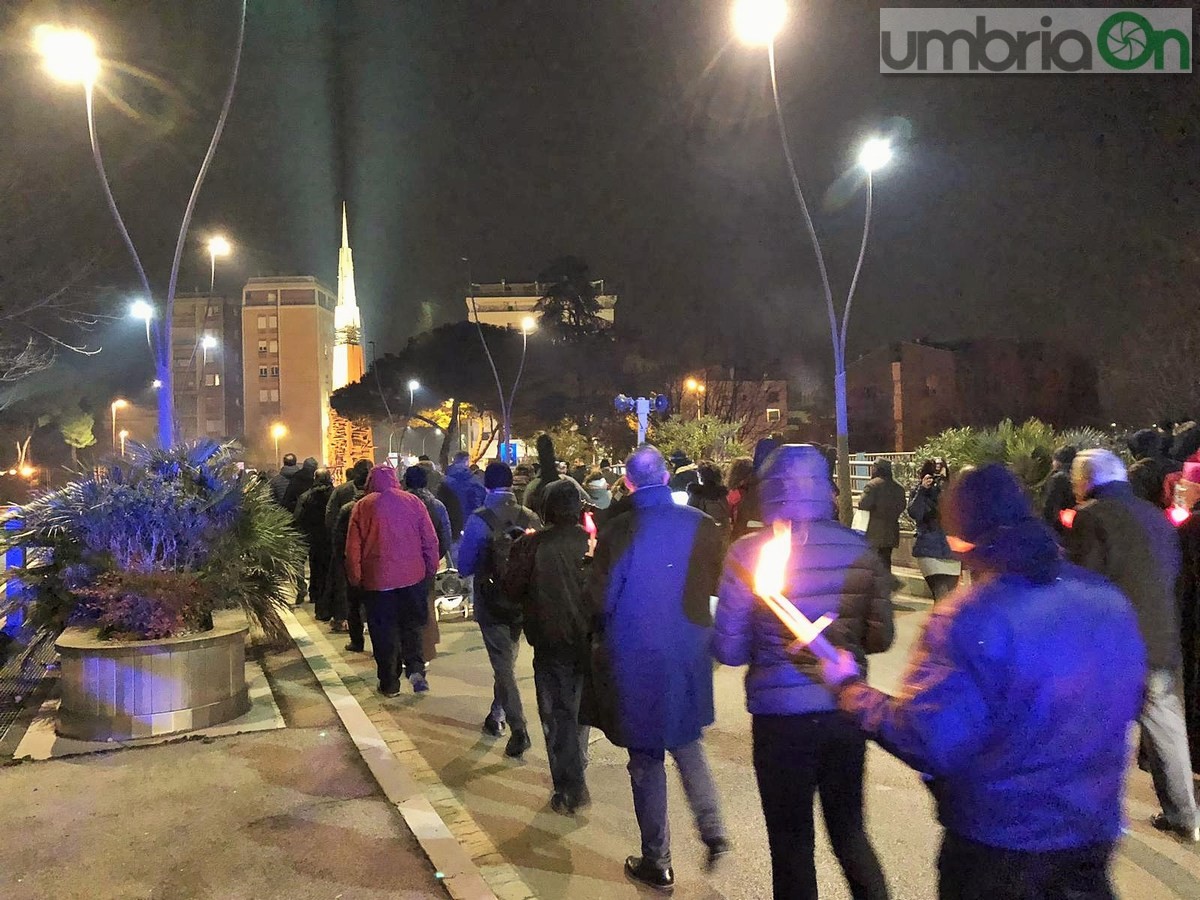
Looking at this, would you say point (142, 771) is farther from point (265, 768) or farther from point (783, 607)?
point (783, 607)

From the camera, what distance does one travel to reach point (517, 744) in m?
5.94

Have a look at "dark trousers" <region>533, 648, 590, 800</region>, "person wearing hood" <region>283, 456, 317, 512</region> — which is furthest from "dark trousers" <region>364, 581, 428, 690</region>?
"person wearing hood" <region>283, 456, 317, 512</region>

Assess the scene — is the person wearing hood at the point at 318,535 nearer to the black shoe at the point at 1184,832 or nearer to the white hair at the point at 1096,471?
the white hair at the point at 1096,471

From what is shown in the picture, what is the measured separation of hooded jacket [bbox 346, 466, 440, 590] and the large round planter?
1186 millimetres

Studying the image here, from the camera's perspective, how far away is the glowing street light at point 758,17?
12078 mm

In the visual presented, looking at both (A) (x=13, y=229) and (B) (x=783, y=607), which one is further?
(A) (x=13, y=229)

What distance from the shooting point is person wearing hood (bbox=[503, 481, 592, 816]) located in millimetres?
4789

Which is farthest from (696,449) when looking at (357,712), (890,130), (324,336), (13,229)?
(324,336)

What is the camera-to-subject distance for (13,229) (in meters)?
15.7

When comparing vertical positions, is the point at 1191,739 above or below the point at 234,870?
above

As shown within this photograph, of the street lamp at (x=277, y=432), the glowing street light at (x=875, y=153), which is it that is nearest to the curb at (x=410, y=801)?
the glowing street light at (x=875, y=153)

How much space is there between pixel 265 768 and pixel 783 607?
396 cm

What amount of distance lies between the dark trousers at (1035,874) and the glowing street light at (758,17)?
12.1m

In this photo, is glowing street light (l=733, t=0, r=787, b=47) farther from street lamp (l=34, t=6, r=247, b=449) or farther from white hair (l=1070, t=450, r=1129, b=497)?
white hair (l=1070, t=450, r=1129, b=497)
